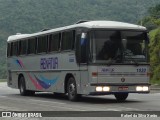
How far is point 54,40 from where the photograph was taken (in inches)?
930

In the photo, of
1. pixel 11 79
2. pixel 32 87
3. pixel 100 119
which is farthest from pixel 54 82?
pixel 100 119

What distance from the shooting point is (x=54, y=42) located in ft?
77.4

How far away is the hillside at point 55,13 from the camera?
100 m

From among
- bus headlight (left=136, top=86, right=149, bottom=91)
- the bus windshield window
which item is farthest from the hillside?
bus headlight (left=136, top=86, right=149, bottom=91)

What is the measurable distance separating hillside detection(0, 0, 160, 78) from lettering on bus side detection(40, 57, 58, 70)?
223 ft

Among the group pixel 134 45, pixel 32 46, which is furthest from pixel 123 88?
pixel 32 46

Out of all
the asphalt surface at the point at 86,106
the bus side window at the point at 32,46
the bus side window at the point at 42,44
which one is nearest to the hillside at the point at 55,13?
the bus side window at the point at 32,46

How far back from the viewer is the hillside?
100 meters

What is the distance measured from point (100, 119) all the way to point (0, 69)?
79.5 metres

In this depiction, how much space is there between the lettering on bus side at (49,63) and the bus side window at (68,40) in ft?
3.46

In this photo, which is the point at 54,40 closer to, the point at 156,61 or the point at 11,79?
the point at 11,79

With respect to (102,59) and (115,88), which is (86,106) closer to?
(115,88)

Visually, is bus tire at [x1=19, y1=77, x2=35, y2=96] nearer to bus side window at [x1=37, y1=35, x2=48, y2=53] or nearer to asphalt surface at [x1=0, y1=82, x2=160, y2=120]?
bus side window at [x1=37, y1=35, x2=48, y2=53]

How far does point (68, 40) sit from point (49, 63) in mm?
2486
